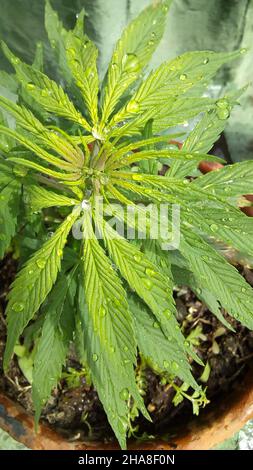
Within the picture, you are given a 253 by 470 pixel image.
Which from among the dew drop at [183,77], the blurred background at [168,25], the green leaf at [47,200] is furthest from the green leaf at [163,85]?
the blurred background at [168,25]

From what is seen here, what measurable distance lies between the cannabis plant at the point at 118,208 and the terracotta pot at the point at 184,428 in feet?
0.65

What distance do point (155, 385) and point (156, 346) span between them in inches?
12.0

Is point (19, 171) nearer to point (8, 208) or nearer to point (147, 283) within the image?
point (8, 208)

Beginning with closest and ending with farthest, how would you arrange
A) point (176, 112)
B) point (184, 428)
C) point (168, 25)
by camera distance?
point (176, 112) < point (184, 428) < point (168, 25)

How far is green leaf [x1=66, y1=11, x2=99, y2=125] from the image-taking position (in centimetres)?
58

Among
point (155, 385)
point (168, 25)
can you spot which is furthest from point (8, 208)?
point (168, 25)

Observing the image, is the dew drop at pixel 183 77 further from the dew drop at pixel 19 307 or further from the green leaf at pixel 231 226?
the dew drop at pixel 19 307

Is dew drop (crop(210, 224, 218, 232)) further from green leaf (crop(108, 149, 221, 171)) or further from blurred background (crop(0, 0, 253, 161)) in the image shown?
blurred background (crop(0, 0, 253, 161))

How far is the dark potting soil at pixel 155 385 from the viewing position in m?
0.95

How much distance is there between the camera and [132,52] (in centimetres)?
65

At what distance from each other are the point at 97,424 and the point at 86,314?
0.38 meters

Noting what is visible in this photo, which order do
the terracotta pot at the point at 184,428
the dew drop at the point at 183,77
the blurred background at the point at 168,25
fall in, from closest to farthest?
the dew drop at the point at 183,77 → the terracotta pot at the point at 184,428 → the blurred background at the point at 168,25

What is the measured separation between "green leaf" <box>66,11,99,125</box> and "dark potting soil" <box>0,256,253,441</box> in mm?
503

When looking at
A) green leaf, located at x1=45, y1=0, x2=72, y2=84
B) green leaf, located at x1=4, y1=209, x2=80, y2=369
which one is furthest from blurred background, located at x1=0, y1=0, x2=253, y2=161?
green leaf, located at x1=4, y1=209, x2=80, y2=369
